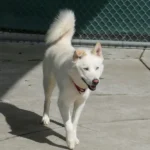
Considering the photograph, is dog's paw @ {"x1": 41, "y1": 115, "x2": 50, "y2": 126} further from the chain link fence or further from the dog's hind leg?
the chain link fence

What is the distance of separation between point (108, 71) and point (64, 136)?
227 centimetres

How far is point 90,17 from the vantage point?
8062 millimetres

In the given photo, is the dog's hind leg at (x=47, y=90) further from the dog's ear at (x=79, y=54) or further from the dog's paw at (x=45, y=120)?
the dog's ear at (x=79, y=54)

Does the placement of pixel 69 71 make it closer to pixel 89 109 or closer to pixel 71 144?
pixel 71 144

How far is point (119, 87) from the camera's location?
5.84 metres

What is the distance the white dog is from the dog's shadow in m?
0.13

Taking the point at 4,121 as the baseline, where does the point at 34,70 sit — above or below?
below

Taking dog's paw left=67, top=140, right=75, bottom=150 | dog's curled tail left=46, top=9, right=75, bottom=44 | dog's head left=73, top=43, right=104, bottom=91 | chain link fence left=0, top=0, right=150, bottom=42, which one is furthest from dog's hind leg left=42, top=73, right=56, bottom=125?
chain link fence left=0, top=0, right=150, bottom=42

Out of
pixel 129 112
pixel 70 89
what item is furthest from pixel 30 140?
pixel 129 112

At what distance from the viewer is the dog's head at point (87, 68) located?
370 centimetres

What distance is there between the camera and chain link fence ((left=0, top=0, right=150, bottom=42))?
8016mm

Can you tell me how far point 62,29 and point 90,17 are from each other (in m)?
3.52

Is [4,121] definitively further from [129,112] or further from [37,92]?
[129,112]

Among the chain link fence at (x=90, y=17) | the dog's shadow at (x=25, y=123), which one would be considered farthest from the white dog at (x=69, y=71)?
the chain link fence at (x=90, y=17)
